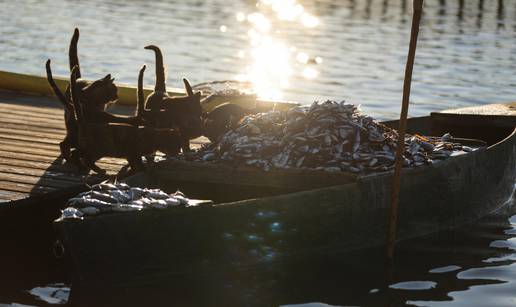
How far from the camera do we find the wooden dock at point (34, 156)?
36.4ft

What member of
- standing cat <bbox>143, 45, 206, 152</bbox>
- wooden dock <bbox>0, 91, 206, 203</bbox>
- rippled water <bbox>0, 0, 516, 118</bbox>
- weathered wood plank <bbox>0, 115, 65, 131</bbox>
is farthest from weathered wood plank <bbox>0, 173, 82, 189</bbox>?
rippled water <bbox>0, 0, 516, 118</bbox>

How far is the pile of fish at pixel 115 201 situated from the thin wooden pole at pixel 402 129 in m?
2.29

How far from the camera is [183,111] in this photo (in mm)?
12258

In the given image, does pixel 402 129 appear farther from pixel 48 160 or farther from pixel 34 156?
pixel 34 156

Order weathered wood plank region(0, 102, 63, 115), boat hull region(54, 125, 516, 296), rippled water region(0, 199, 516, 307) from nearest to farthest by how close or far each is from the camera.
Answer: boat hull region(54, 125, 516, 296) < rippled water region(0, 199, 516, 307) < weathered wood plank region(0, 102, 63, 115)

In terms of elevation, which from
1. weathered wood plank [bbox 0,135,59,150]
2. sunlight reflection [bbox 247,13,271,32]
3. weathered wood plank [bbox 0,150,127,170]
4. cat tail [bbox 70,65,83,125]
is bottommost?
weathered wood plank [bbox 0,150,127,170]

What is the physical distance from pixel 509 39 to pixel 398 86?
12.3 metres

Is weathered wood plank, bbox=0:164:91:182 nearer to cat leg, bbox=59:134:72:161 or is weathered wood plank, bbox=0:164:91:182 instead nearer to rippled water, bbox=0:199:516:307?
cat leg, bbox=59:134:72:161

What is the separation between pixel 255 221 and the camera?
10.1m

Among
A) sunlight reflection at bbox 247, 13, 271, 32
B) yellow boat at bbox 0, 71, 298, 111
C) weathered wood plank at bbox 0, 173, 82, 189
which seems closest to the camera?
weathered wood plank at bbox 0, 173, 82, 189

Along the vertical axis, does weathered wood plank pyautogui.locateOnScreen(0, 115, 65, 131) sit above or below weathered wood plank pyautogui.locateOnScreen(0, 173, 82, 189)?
above

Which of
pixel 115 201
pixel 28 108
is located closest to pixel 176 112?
pixel 115 201

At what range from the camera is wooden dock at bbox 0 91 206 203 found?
1109 centimetres

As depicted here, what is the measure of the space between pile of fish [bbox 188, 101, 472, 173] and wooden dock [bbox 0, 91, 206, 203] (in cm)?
148
